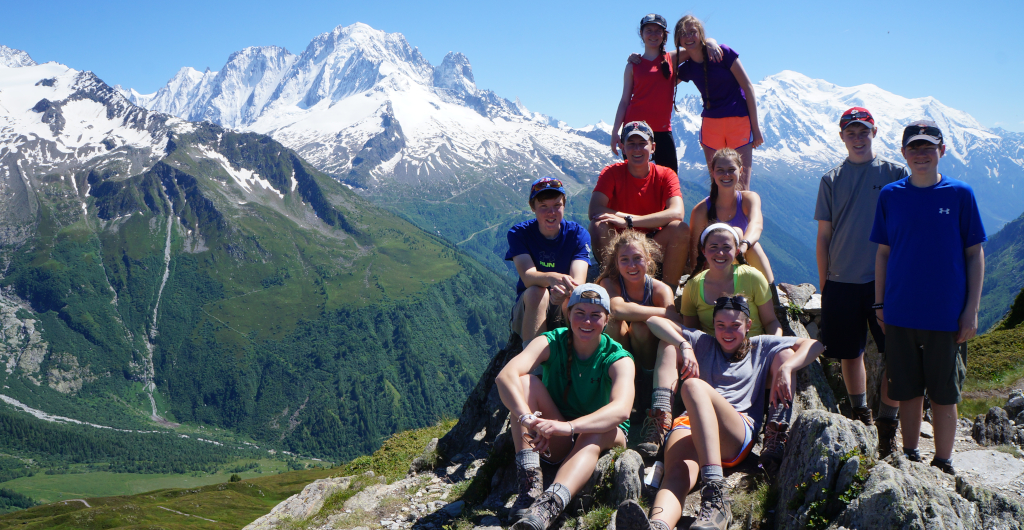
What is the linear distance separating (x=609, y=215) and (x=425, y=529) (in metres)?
6.40

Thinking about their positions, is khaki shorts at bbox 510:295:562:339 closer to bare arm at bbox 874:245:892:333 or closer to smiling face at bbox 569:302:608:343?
smiling face at bbox 569:302:608:343

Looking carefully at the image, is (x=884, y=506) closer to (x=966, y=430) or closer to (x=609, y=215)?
(x=609, y=215)

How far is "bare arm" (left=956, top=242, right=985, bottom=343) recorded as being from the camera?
6.97 metres

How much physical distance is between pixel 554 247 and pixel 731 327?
3.82m

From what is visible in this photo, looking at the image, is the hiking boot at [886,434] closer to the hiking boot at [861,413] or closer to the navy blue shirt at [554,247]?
the hiking boot at [861,413]

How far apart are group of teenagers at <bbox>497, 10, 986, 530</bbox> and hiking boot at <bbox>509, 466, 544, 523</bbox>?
18mm

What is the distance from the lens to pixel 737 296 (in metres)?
7.97

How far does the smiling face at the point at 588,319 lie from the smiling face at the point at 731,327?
158 cm

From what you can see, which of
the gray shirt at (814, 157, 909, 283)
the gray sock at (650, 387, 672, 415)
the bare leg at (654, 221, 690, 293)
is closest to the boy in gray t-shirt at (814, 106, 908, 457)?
the gray shirt at (814, 157, 909, 283)

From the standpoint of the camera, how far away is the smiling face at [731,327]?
7.87 m

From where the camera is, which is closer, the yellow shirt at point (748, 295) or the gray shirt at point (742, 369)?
the gray shirt at point (742, 369)

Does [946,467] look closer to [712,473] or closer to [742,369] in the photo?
[742,369]

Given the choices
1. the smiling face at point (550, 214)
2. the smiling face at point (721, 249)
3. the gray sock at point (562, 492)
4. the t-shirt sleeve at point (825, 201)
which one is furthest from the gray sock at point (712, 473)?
the smiling face at point (550, 214)

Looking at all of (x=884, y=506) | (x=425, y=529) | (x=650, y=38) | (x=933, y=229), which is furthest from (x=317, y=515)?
(x=650, y=38)
